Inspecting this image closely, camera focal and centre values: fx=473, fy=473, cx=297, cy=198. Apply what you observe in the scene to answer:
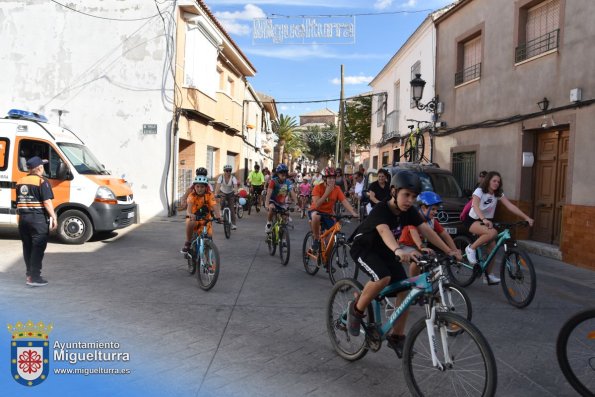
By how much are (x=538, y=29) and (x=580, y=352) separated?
9.42 meters

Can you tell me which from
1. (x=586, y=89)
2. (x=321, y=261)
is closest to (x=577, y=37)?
(x=586, y=89)

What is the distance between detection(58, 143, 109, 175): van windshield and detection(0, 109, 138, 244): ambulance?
27 mm

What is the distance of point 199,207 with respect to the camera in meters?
6.84

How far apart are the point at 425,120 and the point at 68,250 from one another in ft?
41.5

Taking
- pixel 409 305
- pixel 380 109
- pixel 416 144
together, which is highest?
pixel 380 109

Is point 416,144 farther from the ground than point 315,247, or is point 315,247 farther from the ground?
point 416,144

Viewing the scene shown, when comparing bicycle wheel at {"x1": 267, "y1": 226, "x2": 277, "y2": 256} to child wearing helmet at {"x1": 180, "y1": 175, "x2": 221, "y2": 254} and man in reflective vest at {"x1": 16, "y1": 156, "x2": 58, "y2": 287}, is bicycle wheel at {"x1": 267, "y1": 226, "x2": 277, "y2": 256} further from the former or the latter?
man in reflective vest at {"x1": 16, "y1": 156, "x2": 58, "y2": 287}

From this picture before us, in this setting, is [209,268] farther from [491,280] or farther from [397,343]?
[491,280]

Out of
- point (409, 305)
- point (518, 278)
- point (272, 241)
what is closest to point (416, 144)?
point (272, 241)

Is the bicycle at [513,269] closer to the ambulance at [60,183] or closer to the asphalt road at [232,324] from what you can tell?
the asphalt road at [232,324]

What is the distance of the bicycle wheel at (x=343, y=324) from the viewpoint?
12.8 feet

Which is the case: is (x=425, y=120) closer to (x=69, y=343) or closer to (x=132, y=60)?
(x=132, y=60)

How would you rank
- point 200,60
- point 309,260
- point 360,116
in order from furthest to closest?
1. point 360,116
2. point 200,60
3. point 309,260

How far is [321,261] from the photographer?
23.4 feet
